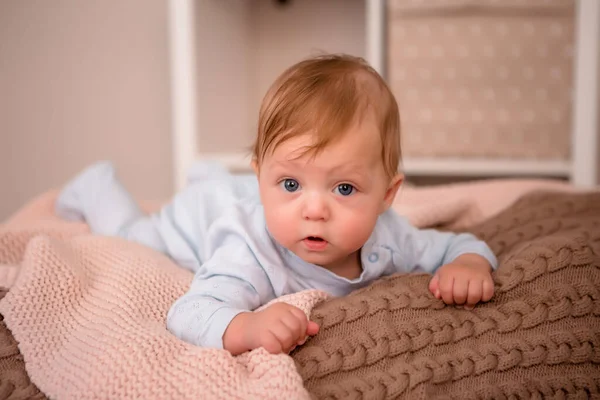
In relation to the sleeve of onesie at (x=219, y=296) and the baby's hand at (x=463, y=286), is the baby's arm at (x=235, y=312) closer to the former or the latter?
the sleeve of onesie at (x=219, y=296)

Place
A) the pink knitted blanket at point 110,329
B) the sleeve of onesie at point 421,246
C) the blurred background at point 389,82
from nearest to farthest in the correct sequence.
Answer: the pink knitted blanket at point 110,329 → the sleeve of onesie at point 421,246 → the blurred background at point 389,82

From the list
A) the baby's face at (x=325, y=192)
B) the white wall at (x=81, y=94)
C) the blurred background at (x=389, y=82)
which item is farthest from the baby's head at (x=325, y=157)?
the white wall at (x=81, y=94)

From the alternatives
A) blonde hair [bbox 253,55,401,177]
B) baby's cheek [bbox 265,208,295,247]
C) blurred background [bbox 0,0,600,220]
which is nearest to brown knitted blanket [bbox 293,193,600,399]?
baby's cheek [bbox 265,208,295,247]

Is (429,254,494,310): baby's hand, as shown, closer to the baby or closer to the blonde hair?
the baby

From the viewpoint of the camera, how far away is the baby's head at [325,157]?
77 centimetres

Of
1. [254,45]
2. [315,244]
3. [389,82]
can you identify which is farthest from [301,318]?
[254,45]

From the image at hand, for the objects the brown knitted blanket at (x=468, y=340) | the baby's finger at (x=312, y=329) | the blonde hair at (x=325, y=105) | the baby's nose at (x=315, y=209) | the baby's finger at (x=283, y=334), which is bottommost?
the brown knitted blanket at (x=468, y=340)

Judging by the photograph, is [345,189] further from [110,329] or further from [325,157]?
[110,329]

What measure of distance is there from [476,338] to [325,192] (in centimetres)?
26

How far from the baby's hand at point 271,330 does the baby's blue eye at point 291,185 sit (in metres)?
0.17

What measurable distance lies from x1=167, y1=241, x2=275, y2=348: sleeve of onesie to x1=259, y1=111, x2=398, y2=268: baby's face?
72 millimetres

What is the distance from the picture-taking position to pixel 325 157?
76cm

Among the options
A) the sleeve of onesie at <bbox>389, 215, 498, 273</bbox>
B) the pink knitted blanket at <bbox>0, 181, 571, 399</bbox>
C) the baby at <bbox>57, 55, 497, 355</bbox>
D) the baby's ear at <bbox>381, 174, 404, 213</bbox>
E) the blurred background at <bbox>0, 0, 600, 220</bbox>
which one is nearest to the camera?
the pink knitted blanket at <bbox>0, 181, 571, 399</bbox>

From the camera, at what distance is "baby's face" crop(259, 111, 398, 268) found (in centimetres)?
77
